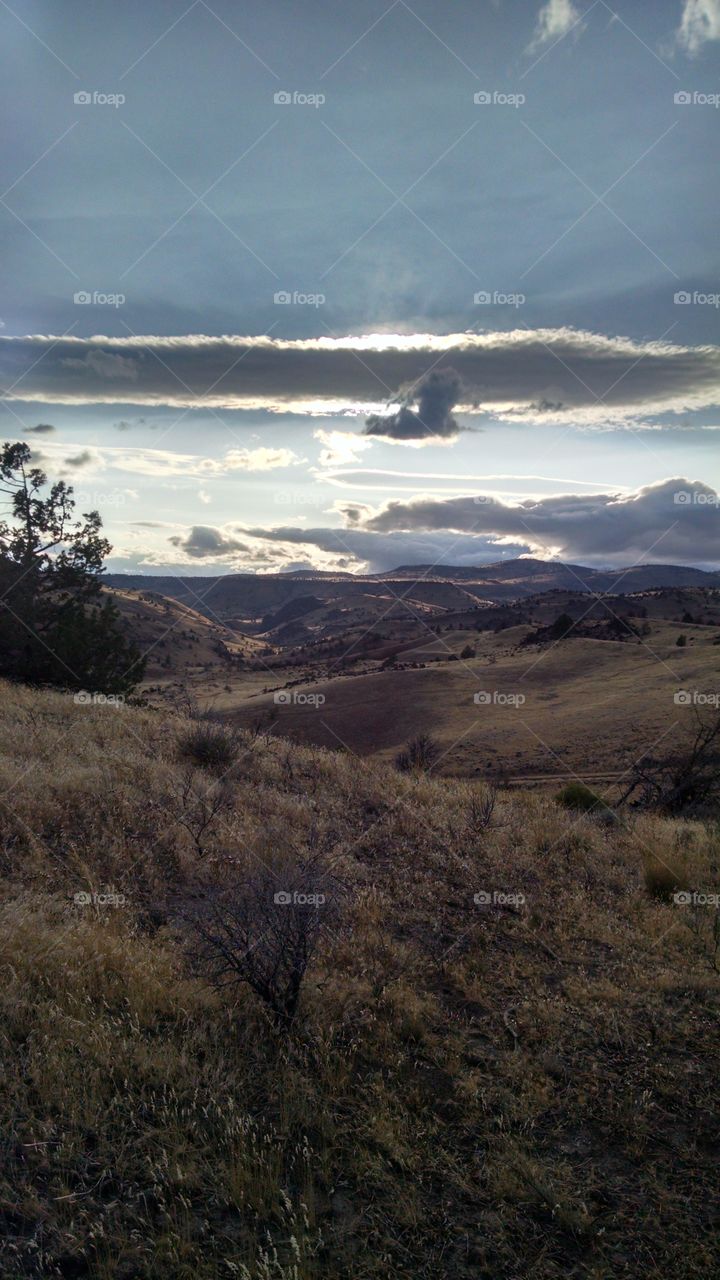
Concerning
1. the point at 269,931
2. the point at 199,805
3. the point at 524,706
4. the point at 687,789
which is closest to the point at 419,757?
the point at 687,789

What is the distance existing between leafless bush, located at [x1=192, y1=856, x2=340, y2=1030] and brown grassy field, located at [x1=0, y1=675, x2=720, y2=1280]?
15 centimetres

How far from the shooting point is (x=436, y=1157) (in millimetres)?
3572

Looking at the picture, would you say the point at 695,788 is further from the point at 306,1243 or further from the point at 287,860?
the point at 306,1243

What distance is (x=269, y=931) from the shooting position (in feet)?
16.4

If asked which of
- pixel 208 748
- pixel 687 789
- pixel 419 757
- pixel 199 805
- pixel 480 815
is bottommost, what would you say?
pixel 419 757

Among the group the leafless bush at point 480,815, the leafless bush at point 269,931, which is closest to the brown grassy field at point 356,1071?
the leafless bush at point 269,931

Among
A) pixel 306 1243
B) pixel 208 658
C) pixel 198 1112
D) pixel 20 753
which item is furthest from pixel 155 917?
pixel 208 658

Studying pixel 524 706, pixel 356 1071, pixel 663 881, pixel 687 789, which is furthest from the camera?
pixel 524 706

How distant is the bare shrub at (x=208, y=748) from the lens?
39.3ft

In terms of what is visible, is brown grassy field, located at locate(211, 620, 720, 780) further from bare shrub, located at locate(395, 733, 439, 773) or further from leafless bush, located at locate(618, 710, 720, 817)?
leafless bush, located at locate(618, 710, 720, 817)

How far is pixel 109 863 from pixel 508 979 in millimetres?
4142

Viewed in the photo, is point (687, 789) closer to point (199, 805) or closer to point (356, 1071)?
point (199, 805)

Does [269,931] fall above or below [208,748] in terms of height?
below

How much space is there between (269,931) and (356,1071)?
112 cm
